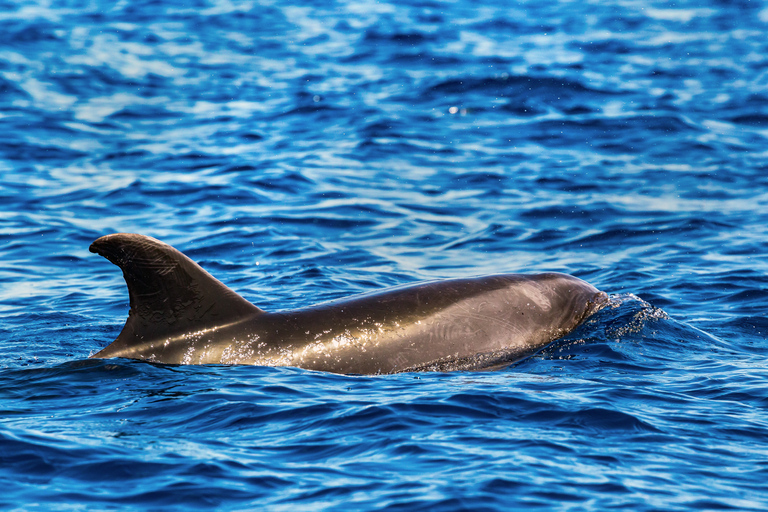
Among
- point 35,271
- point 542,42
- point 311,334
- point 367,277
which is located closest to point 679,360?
point 311,334

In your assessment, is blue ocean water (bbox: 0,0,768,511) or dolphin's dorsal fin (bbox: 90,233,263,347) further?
dolphin's dorsal fin (bbox: 90,233,263,347)

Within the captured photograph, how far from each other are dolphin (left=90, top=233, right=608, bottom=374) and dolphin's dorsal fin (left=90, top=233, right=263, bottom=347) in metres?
0.01

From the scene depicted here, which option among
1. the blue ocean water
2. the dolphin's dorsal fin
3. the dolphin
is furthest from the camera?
the dolphin

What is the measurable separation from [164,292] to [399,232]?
30.1 feet

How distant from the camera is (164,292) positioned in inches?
360

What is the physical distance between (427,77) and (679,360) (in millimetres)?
20358

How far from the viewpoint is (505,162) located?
862 inches

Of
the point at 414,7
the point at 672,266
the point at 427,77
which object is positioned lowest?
the point at 672,266

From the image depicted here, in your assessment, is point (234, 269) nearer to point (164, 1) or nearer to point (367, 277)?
point (367, 277)

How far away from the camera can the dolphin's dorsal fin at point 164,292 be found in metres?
8.87

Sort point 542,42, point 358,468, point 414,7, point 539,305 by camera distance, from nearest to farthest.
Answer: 1. point 358,468
2. point 539,305
3. point 542,42
4. point 414,7

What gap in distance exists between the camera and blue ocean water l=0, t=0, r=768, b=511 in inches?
269

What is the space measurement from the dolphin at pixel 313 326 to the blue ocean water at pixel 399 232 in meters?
0.30

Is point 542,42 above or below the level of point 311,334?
above
